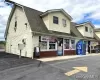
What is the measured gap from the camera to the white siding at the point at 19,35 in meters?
15.5

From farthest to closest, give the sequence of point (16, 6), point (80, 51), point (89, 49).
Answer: point (89, 49), point (80, 51), point (16, 6)

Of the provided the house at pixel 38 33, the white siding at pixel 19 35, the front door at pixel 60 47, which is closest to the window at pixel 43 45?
the house at pixel 38 33

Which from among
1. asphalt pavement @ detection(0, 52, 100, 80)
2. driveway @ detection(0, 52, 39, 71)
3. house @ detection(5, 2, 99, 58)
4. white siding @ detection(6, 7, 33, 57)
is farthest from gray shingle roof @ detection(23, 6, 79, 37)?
asphalt pavement @ detection(0, 52, 100, 80)

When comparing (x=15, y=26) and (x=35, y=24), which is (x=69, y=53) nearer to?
(x=35, y=24)

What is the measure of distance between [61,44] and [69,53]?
2.42 meters

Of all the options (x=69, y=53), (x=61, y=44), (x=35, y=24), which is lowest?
(x=69, y=53)

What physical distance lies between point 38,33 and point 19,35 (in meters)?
3.93

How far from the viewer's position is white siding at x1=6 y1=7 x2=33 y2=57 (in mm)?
15455

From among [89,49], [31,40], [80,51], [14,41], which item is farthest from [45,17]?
[89,49]

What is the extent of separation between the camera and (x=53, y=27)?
58.6 ft

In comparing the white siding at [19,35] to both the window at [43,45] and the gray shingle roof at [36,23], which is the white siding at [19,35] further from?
the window at [43,45]

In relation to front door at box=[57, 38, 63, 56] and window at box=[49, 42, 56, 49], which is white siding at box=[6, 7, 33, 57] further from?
front door at box=[57, 38, 63, 56]

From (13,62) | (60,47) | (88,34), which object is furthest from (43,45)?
(88,34)

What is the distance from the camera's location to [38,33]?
15031mm
